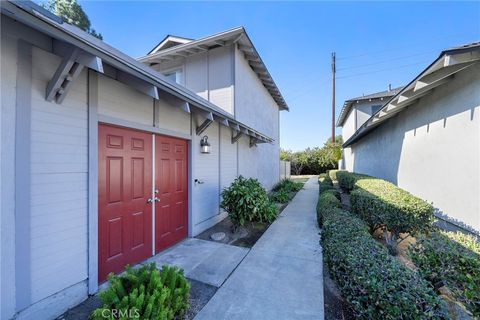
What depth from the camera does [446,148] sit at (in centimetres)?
424

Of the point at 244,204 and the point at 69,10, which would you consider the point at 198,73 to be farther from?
the point at 69,10

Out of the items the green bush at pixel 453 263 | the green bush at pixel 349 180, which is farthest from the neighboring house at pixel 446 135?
the green bush at pixel 349 180

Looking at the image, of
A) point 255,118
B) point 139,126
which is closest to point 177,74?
point 255,118

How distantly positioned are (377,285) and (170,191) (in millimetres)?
3875

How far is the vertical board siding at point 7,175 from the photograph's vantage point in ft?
6.38

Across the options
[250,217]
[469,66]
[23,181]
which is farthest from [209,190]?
[469,66]

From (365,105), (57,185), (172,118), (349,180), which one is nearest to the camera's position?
(57,185)

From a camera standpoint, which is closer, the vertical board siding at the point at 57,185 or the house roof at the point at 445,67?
the vertical board siding at the point at 57,185

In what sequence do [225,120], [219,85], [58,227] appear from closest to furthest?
[58,227], [225,120], [219,85]

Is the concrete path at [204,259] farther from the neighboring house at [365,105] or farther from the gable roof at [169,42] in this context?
the neighboring house at [365,105]

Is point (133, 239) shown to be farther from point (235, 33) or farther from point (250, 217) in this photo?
point (235, 33)

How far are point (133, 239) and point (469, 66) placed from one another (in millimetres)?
6691

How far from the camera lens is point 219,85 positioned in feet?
24.6

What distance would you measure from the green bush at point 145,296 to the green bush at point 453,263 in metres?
2.88
